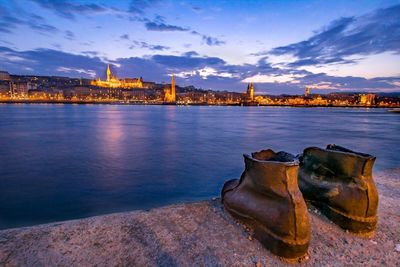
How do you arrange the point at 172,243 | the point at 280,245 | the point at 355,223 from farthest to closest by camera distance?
the point at 355,223, the point at 172,243, the point at 280,245

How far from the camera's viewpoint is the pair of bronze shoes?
4.00m

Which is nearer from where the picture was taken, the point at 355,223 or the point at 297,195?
the point at 297,195

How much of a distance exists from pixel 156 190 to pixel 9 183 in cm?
598

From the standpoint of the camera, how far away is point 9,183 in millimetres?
10234

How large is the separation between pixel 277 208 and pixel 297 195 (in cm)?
39

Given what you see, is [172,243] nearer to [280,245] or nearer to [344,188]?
[280,245]

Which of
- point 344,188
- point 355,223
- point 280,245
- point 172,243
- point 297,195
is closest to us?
point 280,245

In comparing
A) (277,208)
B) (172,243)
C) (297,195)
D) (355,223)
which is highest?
(297,195)

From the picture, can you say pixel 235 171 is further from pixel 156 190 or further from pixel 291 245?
pixel 291 245

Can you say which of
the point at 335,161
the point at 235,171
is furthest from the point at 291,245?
→ the point at 235,171

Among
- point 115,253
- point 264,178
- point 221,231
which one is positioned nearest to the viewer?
point 115,253

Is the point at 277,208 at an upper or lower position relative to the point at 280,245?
upper

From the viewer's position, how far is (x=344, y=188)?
16.5 ft

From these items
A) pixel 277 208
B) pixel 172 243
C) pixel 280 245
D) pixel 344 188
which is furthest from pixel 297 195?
pixel 172 243
